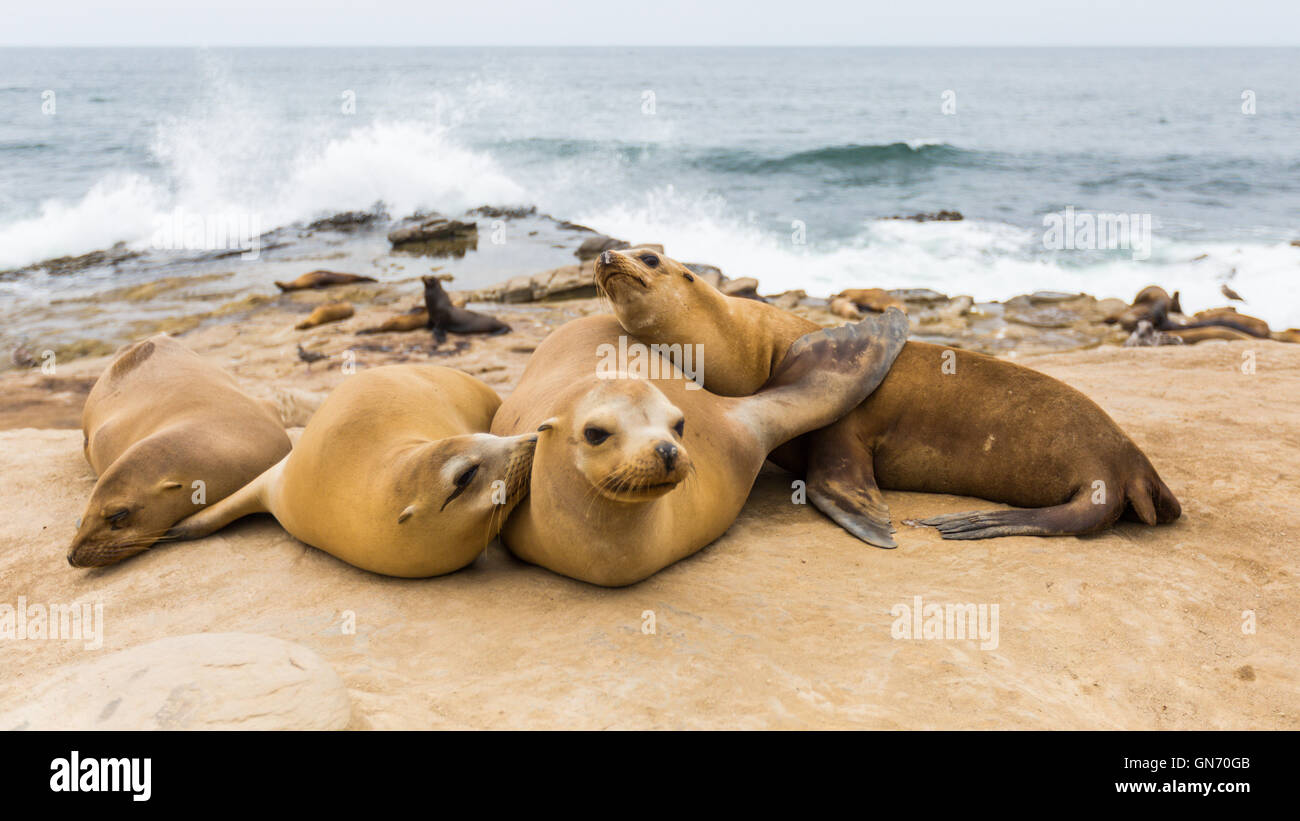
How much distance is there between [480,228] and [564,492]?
1693 cm

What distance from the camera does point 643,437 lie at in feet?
10.1

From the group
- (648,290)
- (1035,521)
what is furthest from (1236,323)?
(648,290)

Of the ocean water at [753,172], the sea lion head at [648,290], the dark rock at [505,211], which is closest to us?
the sea lion head at [648,290]

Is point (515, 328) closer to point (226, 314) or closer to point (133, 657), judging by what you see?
point (226, 314)

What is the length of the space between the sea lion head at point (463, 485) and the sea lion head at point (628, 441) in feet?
1.30

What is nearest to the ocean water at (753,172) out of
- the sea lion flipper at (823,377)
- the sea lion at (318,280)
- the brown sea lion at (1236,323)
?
the brown sea lion at (1236,323)

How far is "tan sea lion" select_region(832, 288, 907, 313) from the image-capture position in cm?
1255

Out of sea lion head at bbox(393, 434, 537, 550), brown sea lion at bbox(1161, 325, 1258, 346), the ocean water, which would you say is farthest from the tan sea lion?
sea lion head at bbox(393, 434, 537, 550)

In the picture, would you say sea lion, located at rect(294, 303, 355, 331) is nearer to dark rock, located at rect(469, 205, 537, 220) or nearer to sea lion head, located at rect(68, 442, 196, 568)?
sea lion head, located at rect(68, 442, 196, 568)

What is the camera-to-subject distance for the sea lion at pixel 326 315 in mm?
10977

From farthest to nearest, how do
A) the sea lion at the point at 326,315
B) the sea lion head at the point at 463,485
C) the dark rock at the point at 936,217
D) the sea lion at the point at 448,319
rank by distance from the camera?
the dark rock at the point at 936,217
the sea lion at the point at 326,315
the sea lion at the point at 448,319
the sea lion head at the point at 463,485

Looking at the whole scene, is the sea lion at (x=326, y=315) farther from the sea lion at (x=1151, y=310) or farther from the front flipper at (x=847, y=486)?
the sea lion at (x=1151, y=310)

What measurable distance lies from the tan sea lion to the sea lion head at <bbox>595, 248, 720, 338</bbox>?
815 cm

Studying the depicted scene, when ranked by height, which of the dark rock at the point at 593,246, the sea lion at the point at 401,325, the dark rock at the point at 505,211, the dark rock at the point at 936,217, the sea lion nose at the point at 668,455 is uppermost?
the dark rock at the point at 505,211
